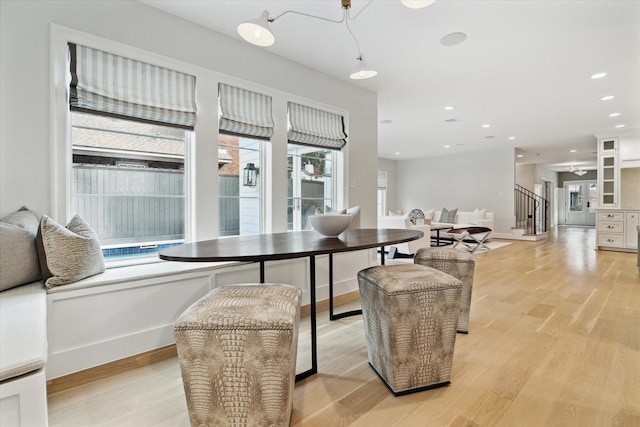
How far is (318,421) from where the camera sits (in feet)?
4.96

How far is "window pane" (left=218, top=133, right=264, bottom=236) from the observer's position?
2.97 metres

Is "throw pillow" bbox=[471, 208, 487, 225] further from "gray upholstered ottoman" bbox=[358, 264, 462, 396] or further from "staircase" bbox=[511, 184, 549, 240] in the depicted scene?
"gray upholstered ottoman" bbox=[358, 264, 462, 396]

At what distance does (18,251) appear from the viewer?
1.69 meters

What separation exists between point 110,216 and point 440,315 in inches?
93.1

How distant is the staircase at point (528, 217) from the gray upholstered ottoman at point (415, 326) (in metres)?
8.44

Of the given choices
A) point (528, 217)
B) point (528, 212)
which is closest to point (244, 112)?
point (528, 217)

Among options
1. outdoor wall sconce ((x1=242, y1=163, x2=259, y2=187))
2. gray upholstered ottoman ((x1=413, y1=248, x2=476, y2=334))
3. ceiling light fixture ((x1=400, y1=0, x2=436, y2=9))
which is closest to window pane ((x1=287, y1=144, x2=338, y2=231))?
outdoor wall sconce ((x1=242, y1=163, x2=259, y2=187))

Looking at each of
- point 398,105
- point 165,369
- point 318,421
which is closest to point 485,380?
point 318,421

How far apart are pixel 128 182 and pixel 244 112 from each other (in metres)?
1.16

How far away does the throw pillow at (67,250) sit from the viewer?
5.67ft

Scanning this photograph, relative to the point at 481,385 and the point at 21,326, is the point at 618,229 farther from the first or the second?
the point at 21,326

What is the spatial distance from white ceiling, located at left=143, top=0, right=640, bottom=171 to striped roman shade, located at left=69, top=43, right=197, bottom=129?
0.52 m

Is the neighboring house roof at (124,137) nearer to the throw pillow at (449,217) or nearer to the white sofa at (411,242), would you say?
the white sofa at (411,242)

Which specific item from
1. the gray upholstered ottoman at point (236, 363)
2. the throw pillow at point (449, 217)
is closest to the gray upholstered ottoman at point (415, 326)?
the gray upholstered ottoman at point (236, 363)
